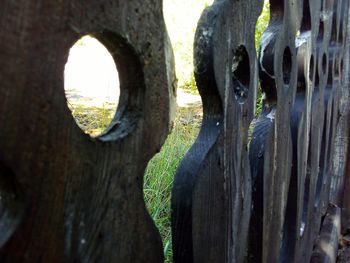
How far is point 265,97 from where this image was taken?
107cm

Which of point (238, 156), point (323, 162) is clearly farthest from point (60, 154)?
point (323, 162)

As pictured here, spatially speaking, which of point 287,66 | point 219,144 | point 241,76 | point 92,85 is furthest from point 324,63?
point 92,85

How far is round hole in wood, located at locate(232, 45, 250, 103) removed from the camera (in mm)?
860

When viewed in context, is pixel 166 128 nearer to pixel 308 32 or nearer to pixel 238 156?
pixel 238 156

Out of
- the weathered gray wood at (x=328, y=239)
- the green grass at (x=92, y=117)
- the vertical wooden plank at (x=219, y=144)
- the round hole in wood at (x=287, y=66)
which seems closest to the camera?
the vertical wooden plank at (x=219, y=144)

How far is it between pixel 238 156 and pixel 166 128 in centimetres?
29

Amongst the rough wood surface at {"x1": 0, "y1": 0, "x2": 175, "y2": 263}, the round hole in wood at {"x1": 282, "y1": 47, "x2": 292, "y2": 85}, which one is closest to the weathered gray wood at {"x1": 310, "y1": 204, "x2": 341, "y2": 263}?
the round hole in wood at {"x1": 282, "y1": 47, "x2": 292, "y2": 85}

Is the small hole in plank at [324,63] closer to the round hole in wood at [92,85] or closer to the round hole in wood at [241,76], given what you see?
the round hole in wood at [241,76]

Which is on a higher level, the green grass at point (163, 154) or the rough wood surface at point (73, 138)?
the rough wood surface at point (73, 138)

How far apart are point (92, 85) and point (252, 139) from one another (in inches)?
154

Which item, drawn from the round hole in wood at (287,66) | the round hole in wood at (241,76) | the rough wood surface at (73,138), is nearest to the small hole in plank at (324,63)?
the round hole in wood at (287,66)

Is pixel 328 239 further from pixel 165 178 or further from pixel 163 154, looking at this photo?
pixel 163 154

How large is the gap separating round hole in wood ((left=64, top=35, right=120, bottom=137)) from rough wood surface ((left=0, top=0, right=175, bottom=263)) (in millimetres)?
2313

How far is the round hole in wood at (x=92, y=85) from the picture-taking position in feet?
11.0
